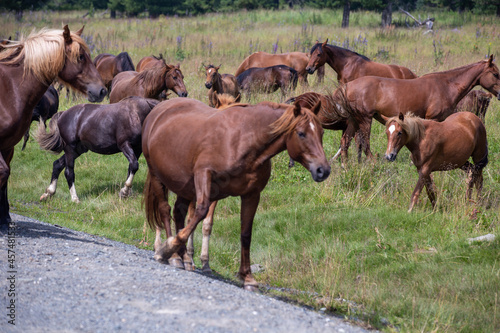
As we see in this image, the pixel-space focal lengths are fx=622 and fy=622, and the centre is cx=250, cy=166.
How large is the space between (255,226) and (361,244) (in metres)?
1.95

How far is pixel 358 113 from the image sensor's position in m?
12.8

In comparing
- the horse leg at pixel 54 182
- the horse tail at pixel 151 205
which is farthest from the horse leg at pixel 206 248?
the horse leg at pixel 54 182

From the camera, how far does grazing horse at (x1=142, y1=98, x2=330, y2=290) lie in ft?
19.5

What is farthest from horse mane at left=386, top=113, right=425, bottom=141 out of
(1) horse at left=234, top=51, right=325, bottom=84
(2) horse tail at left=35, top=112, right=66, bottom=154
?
(1) horse at left=234, top=51, right=325, bottom=84

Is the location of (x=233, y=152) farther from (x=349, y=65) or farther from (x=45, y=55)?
(x=349, y=65)

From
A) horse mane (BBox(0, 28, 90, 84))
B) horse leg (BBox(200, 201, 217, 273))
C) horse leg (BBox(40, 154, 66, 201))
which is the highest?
horse mane (BBox(0, 28, 90, 84))

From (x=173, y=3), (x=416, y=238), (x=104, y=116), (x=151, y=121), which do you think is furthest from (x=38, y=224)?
(x=173, y=3)

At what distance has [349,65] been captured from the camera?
49.8 feet

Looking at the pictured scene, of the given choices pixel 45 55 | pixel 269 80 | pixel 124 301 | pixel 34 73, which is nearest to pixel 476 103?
pixel 269 80

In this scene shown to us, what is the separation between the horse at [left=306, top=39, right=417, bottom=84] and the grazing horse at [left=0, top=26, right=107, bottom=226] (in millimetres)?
8052

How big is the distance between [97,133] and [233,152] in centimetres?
646

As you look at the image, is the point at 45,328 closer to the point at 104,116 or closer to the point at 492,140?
the point at 104,116

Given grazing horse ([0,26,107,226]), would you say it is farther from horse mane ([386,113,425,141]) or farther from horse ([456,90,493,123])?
horse ([456,90,493,123])

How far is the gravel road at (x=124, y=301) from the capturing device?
4477mm
